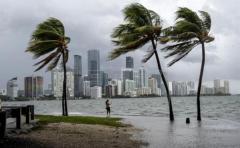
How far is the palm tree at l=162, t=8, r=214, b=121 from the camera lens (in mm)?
34625

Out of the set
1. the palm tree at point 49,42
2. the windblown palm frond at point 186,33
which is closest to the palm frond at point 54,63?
the palm tree at point 49,42

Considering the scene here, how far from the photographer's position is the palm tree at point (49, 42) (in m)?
37.2

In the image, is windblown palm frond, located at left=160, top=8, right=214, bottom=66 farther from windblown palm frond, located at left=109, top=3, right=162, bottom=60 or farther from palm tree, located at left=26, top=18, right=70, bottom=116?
palm tree, located at left=26, top=18, right=70, bottom=116

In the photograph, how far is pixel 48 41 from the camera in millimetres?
37344

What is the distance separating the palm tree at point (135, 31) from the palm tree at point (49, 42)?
4.97m

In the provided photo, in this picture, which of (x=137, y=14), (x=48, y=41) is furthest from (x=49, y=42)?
(x=137, y=14)

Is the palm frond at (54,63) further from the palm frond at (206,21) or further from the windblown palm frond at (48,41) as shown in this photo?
the palm frond at (206,21)

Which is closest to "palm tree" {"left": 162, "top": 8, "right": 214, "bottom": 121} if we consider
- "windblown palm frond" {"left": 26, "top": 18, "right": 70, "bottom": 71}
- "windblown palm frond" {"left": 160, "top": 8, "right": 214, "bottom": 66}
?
"windblown palm frond" {"left": 160, "top": 8, "right": 214, "bottom": 66}

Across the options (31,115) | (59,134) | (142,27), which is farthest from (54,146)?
(142,27)

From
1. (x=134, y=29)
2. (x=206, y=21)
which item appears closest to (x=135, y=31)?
(x=134, y=29)

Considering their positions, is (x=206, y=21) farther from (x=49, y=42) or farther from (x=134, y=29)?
(x=49, y=42)

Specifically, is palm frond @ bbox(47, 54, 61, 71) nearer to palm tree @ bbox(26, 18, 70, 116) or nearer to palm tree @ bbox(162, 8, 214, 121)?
palm tree @ bbox(26, 18, 70, 116)

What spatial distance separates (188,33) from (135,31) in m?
4.38

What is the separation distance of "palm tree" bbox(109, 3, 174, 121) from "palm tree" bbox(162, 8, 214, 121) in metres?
1.53
